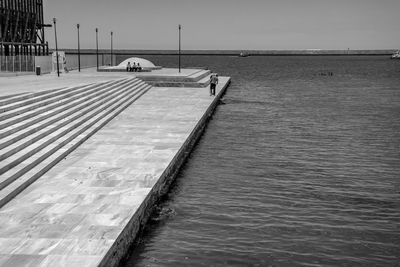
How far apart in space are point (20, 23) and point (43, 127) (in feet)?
174

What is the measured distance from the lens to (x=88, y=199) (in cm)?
1201

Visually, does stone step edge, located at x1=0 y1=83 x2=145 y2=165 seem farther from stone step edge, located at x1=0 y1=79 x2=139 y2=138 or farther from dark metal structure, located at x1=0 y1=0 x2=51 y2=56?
dark metal structure, located at x1=0 y1=0 x2=51 y2=56

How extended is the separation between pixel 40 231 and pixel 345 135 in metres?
20.5

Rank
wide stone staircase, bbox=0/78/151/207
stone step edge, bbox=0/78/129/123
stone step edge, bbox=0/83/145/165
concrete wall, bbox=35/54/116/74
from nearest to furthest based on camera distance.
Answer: wide stone staircase, bbox=0/78/151/207 → stone step edge, bbox=0/83/145/165 → stone step edge, bbox=0/78/129/123 → concrete wall, bbox=35/54/116/74

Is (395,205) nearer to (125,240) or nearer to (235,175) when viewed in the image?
(235,175)

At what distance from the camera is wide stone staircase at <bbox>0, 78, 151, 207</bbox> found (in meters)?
13.4

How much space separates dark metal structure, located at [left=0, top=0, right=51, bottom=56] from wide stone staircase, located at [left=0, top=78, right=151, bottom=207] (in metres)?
36.1

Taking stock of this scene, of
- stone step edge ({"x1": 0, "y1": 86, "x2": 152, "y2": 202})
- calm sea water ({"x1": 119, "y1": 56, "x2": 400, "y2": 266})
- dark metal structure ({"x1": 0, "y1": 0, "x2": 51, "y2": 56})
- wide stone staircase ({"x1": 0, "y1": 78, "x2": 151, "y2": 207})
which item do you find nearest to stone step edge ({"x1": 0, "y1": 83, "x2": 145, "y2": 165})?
wide stone staircase ({"x1": 0, "y1": 78, "x2": 151, "y2": 207})

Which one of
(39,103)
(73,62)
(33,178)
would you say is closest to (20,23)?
(73,62)

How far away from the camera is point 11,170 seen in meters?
13.1

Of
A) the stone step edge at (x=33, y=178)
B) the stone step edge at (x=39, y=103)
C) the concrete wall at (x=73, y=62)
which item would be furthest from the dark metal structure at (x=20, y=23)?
the stone step edge at (x=33, y=178)

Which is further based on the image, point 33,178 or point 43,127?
point 43,127

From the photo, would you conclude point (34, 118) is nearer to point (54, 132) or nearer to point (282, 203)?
point (54, 132)

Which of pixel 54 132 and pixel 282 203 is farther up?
pixel 54 132
